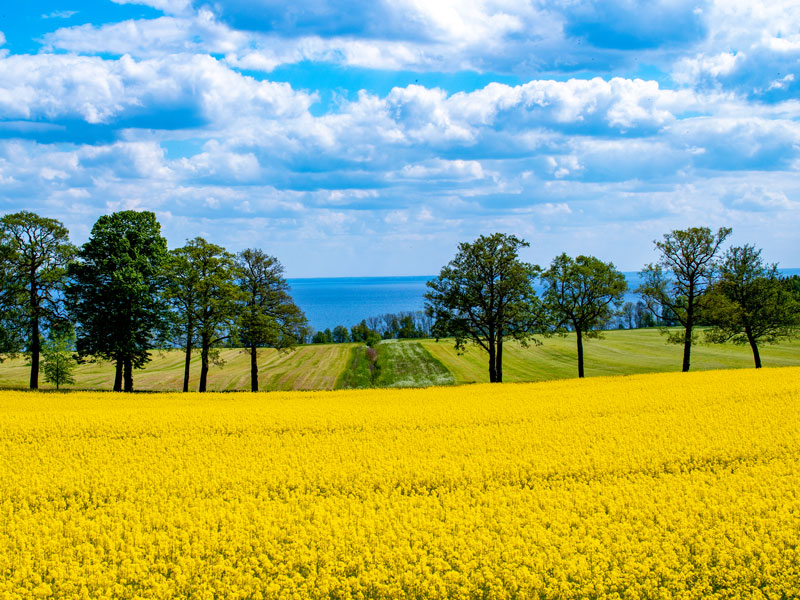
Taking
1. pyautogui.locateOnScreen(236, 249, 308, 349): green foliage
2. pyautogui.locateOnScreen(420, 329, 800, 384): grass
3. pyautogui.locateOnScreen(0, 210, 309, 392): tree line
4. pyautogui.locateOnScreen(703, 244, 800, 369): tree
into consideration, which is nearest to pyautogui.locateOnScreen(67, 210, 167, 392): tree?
pyautogui.locateOnScreen(0, 210, 309, 392): tree line

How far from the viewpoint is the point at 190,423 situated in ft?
62.5

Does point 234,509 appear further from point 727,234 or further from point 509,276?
point 727,234

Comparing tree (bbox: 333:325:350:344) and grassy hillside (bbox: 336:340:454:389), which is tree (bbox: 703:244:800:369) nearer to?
grassy hillside (bbox: 336:340:454:389)

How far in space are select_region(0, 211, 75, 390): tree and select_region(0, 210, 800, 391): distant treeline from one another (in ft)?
0.20

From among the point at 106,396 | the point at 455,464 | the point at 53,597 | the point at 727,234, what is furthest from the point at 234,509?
the point at 727,234

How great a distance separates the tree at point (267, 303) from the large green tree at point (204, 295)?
1.61 metres

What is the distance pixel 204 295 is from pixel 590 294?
89.0 feet

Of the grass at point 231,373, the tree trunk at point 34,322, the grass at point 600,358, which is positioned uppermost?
the tree trunk at point 34,322

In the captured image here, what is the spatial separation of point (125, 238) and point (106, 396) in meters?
10.1

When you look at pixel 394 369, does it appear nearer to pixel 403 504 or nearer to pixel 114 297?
pixel 114 297

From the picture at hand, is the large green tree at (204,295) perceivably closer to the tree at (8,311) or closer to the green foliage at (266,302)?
the green foliage at (266,302)

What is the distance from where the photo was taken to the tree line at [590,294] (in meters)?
36.6

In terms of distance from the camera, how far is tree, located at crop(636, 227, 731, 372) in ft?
127

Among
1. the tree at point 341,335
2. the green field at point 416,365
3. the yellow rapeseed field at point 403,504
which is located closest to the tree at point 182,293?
the yellow rapeseed field at point 403,504
